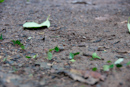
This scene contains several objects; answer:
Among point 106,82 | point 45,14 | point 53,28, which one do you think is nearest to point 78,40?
point 53,28

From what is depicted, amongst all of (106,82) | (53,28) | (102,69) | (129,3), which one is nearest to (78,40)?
(53,28)

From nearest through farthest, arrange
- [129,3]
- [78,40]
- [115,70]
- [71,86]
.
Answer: [71,86], [115,70], [78,40], [129,3]

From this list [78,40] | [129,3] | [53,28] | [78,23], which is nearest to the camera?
[78,40]

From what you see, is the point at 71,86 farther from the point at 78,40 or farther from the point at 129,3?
the point at 129,3

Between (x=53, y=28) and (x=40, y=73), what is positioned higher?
(x=53, y=28)

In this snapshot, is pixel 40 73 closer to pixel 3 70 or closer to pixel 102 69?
pixel 3 70

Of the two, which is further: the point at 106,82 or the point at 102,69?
the point at 102,69

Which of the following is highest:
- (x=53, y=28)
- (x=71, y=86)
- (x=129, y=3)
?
(x=129, y=3)
